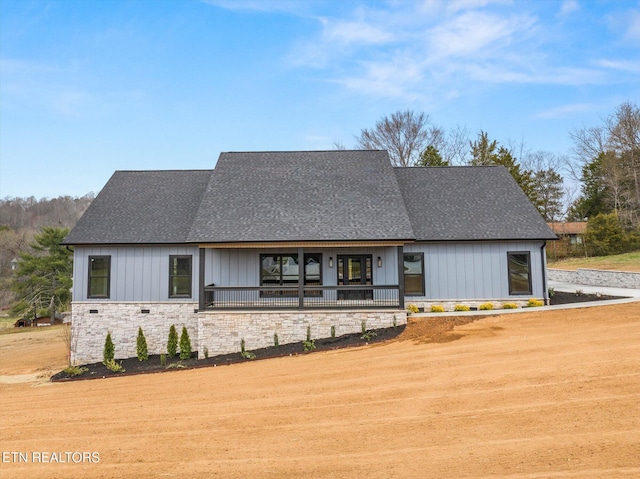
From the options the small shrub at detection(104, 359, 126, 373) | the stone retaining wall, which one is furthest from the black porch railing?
the stone retaining wall

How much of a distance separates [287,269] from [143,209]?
660 cm

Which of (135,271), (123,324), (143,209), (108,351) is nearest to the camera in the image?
(108,351)

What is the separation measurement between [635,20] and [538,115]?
35.6 ft

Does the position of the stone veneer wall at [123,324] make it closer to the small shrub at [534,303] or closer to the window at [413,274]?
the window at [413,274]

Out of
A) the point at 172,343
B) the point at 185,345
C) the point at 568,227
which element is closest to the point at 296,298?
the point at 185,345

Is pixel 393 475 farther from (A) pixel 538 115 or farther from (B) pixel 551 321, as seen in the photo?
(A) pixel 538 115

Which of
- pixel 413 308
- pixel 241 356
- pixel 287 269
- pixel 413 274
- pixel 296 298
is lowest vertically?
pixel 241 356

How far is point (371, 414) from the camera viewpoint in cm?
670

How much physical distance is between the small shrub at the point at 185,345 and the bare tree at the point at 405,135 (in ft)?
79.6

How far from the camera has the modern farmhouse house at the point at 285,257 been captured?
13.3 metres

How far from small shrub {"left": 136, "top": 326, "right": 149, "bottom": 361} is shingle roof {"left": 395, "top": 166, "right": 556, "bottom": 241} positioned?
10346 millimetres

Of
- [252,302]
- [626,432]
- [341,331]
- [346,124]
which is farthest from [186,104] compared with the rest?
[626,432]

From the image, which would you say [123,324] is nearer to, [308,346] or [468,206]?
[308,346]

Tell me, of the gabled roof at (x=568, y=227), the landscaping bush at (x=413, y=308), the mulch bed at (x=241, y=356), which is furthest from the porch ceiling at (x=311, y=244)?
the gabled roof at (x=568, y=227)
